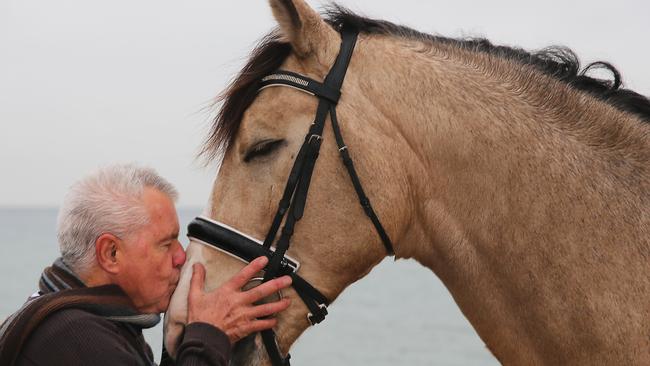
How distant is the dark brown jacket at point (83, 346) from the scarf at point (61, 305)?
3 centimetres

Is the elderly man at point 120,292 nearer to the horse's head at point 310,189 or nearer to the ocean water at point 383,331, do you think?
the horse's head at point 310,189

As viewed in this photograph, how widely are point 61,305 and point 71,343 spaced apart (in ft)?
0.48

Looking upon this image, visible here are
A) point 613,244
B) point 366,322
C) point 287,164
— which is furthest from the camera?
point 366,322

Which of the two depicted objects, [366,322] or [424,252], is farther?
[366,322]

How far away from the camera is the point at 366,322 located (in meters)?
34.0

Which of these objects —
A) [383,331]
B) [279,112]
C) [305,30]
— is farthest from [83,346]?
[383,331]

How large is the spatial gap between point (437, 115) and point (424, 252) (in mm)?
622

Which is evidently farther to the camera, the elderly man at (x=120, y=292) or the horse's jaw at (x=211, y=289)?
the horse's jaw at (x=211, y=289)

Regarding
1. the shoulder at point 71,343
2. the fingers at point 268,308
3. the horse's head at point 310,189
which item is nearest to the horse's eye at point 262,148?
the horse's head at point 310,189

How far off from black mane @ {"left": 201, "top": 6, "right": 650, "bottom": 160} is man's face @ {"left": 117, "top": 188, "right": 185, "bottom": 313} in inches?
19.6

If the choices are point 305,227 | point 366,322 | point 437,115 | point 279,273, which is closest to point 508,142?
point 437,115

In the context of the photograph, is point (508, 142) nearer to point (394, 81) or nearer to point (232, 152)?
point (394, 81)

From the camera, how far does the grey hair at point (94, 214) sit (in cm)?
277

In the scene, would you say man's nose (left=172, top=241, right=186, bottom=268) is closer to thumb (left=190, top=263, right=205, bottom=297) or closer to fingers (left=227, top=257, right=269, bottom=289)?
thumb (left=190, top=263, right=205, bottom=297)
